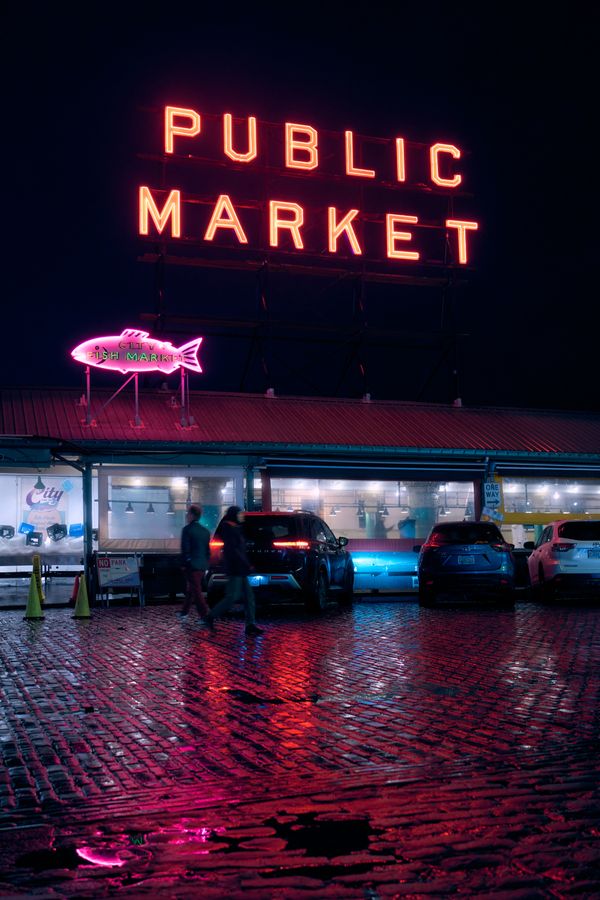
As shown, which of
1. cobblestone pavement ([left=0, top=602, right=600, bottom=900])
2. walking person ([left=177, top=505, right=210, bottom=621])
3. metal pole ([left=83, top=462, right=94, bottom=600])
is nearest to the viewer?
cobblestone pavement ([left=0, top=602, right=600, bottom=900])

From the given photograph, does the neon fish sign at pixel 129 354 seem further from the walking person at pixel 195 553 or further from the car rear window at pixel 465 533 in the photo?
the walking person at pixel 195 553

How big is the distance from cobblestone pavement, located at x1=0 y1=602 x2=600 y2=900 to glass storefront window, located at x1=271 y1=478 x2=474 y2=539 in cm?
1353

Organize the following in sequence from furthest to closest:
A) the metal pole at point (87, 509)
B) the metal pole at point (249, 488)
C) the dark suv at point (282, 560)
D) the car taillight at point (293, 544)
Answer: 1. the metal pole at point (249, 488)
2. the metal pole at point (87, 509)
3. the car taillight at point (293, 544)
4. the dark suv at point (282, 560)

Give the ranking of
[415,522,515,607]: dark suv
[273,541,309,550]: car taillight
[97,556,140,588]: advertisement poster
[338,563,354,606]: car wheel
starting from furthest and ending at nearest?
[97,556,140,588]: advertisement poster → [338,563,354,606]: car wheel → [415,522,515,607]: dark suv → [273,541,309,550]: car taillight

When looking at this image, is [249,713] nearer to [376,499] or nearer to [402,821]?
[402,821]

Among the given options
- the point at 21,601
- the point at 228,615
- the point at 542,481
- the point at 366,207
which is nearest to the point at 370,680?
the point at 228,615

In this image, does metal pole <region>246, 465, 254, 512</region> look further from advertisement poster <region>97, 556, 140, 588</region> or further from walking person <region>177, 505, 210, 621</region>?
walking person <region>177, 505, 210, 621</region>

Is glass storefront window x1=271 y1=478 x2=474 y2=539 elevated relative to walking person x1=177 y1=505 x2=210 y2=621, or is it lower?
elevated

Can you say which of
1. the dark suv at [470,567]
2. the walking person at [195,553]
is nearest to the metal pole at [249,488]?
the dark suv at [470,567]

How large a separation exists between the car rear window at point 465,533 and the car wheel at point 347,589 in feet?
6.13

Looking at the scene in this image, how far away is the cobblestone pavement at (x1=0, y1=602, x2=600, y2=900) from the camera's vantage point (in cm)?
386

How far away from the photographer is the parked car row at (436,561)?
15633 mm

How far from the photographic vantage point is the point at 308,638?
12.5 metres

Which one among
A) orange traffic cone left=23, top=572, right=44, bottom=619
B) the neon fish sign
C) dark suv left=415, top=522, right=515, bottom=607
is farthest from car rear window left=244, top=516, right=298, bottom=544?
the neon fish sign
